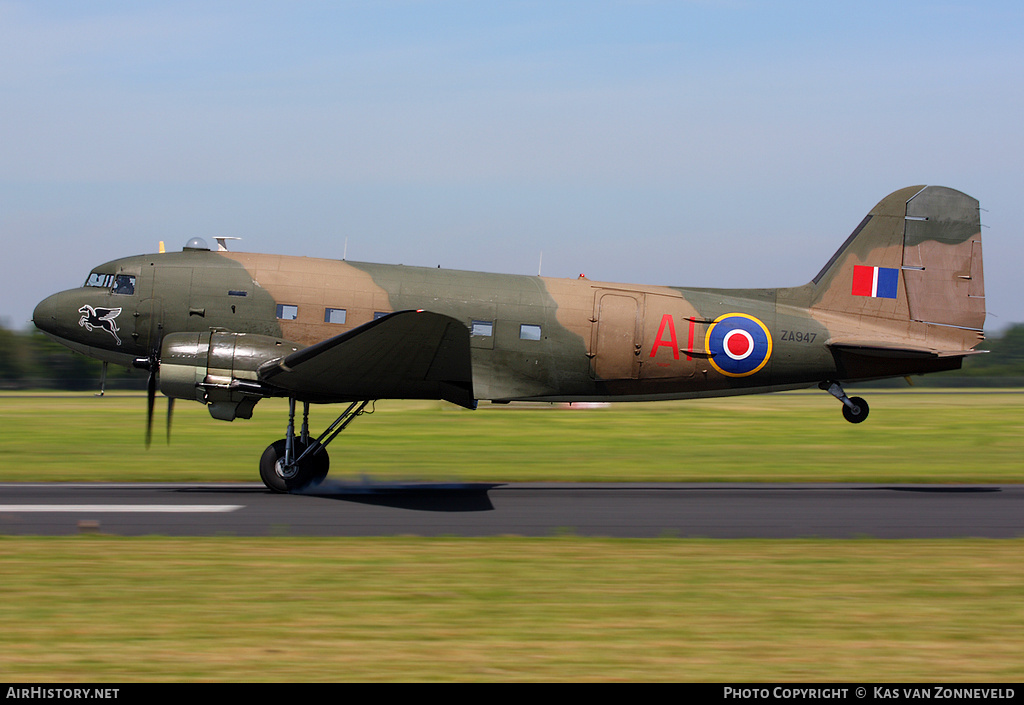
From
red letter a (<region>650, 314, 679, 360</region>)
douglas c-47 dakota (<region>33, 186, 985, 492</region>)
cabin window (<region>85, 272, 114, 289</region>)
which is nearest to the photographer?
douglas c-47 dakota (<region>33, 186, 985, 492</region>)

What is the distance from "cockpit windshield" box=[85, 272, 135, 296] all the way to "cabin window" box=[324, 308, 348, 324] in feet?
11.0

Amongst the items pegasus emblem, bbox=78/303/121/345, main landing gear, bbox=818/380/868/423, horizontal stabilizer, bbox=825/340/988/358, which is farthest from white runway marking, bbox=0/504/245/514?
horizontal stabilizer, bbox=825/340/988/358

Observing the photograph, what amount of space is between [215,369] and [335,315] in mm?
2240

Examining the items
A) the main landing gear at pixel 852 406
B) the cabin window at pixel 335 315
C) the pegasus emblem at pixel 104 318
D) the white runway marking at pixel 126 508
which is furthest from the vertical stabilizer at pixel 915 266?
the pegasus emblem at pixel 104 318

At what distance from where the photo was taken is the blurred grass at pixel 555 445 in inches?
797

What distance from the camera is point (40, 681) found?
6414 mm

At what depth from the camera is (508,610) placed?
8562mm

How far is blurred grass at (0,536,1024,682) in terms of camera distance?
6.93m

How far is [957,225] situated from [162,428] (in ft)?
79.9

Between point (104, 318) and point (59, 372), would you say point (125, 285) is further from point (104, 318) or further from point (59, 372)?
point (59, 372)

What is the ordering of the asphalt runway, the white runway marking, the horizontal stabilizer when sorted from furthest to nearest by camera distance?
1. the horizontal stabilizer
2. the white runway marking
3. the asphalt runway

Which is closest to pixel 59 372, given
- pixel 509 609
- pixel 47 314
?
pixel 47 314

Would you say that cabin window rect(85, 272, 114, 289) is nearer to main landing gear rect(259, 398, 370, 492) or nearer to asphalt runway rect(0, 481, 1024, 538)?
asphalt runway rect(0, 481, 1024, 538)

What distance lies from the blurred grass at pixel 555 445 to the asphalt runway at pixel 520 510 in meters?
2.16
